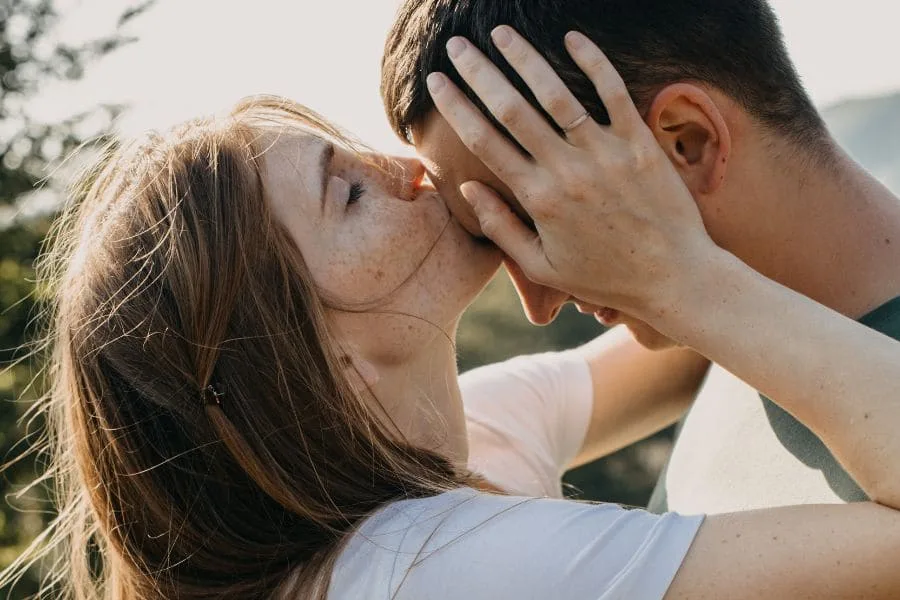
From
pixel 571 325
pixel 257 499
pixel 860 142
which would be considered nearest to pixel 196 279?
pixel 257 499

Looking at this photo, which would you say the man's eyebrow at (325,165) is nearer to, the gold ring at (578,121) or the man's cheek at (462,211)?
the man's cheek at (462,211)

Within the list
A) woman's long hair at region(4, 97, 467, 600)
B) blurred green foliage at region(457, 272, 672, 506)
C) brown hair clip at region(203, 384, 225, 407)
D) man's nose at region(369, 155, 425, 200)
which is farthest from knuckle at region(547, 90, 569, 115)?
blurred green foliage at region(457, 272, 672, 506)

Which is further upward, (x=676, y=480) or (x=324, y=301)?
(x=324, y=301)

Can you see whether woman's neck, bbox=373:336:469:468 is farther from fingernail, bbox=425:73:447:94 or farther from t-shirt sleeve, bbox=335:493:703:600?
fingernail, bbox=425:73:447:94

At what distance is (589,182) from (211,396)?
3.20 ft

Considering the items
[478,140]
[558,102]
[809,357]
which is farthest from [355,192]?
[809,357]

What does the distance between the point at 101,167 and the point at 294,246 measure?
828mm

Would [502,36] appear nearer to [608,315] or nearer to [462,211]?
[462,211]

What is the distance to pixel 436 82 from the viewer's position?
232 centimetres

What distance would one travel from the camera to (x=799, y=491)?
2.36 m

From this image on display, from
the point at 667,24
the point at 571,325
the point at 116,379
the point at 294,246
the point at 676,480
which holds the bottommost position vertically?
the point at 571,325

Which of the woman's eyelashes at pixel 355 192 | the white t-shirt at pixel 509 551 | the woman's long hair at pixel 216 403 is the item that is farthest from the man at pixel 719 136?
the white t-shirt at pixel 509 551

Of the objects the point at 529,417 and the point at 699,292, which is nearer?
the point at 699,292

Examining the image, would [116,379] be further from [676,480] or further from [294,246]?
[676,480]
